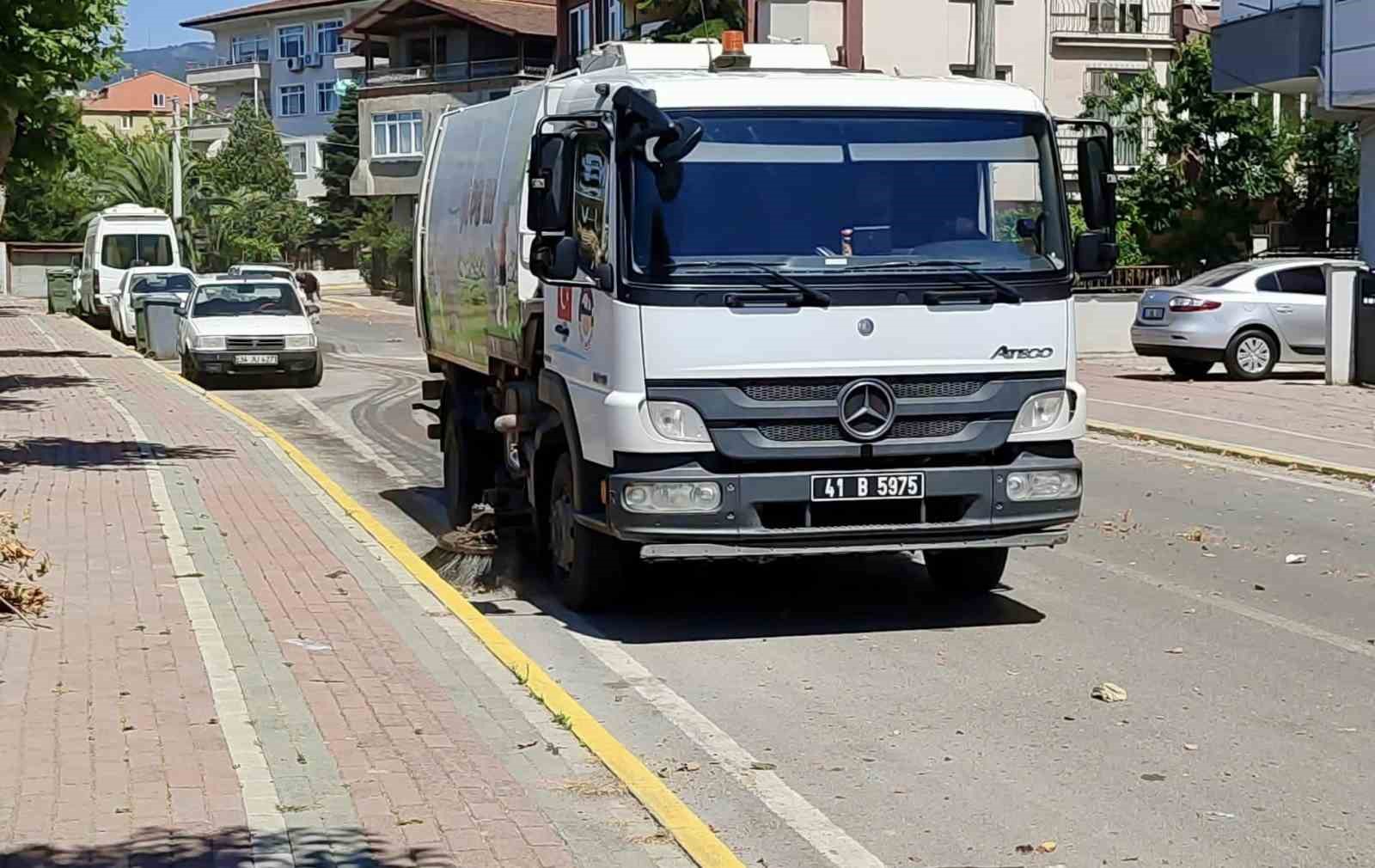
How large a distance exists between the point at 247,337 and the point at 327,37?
80.2 metres

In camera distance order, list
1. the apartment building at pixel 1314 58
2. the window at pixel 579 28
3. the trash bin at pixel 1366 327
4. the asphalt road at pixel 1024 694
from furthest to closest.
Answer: the window at pixel 579 28
the apartment building at pixel 1314 58
the trash bin at pixel 1366 327
the asphalt road at pixel 1024 694

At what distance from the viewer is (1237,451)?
58.0ft

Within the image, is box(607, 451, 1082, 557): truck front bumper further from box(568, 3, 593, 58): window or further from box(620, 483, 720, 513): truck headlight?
box(568, 3, 593, 58): window

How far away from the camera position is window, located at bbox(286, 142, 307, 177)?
108 meters

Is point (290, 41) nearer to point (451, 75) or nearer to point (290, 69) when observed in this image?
point (290, 69)

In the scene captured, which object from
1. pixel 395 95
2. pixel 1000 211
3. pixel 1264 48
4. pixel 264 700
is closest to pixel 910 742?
pixel 264 700

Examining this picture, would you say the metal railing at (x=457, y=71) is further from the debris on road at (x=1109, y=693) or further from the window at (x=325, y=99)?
the debris on road at (x=1109, y=693)

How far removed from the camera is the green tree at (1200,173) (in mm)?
38906

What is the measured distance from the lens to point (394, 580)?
10930 mm

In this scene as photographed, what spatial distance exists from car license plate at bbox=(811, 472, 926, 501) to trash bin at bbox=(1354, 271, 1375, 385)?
16.6m

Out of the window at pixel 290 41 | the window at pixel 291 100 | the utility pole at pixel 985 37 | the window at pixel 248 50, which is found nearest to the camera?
the utility pole at pixel 985 37

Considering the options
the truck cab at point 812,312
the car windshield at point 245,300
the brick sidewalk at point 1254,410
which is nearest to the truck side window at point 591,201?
the truck cab at point 812,312

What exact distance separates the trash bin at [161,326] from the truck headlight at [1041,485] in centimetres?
2761

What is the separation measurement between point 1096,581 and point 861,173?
3101mm
